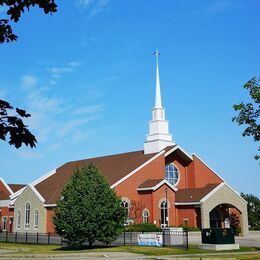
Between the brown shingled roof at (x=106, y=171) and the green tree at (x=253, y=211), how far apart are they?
2280 cm

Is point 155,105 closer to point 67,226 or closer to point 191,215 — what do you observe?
point 191,215

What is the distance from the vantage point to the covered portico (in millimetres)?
47625

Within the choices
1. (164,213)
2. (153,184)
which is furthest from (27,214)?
(164,213)

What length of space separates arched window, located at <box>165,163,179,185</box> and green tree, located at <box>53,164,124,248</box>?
2736cm

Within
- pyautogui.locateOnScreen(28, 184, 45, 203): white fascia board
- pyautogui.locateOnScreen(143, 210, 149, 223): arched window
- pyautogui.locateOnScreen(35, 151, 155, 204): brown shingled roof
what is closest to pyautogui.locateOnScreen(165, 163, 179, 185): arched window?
pyautogui.locateOnScreen(35, 151, 155, 204): brown shingled roof

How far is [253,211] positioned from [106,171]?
1089 inches

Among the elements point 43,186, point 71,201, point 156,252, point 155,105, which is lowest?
point 156,252

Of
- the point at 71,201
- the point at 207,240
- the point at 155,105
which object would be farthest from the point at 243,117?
the point at 155,105

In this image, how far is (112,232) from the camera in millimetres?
27984

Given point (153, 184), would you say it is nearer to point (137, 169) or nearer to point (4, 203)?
point (137, 169)

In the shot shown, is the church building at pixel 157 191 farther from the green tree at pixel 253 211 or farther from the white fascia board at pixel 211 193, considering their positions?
the green tree at pixel 253 211

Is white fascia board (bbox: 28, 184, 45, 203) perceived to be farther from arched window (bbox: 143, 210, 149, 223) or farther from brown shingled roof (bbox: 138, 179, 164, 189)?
arched window (bbox: 143, 210, 149, 223)

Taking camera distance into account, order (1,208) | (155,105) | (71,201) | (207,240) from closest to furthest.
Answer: (71,201) → (207,240) → (155,105) → (1,208)

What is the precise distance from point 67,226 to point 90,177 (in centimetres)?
365
